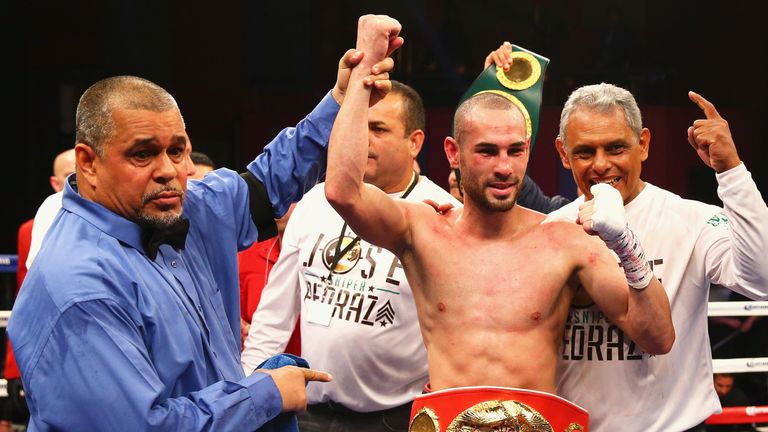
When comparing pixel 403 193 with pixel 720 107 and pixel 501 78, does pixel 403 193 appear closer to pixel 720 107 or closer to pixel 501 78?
pixel 501 78

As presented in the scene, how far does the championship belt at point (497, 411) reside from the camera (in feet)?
6.34

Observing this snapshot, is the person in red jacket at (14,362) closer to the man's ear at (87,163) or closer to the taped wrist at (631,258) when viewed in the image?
the man's ear at (87,163)

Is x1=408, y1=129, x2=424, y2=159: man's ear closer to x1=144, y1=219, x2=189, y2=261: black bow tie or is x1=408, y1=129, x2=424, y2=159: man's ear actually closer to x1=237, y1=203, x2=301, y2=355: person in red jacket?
x1=237, y1=203, x2=301, y2=355: person in red jacket

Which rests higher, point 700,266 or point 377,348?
point 700,266

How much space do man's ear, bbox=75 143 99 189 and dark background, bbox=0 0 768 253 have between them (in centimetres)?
407

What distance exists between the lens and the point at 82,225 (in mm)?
1653

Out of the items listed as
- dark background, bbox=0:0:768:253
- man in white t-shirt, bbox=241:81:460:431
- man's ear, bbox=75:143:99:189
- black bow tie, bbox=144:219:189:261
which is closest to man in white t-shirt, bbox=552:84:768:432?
man in white t-shirt, bbox=241:81:460:431

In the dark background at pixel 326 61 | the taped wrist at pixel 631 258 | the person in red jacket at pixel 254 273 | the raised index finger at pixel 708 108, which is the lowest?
the person in red jacket at pixel 254 273

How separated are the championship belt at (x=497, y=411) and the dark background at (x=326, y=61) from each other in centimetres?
378

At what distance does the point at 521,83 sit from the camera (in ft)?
7.46

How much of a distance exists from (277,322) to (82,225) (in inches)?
50.3

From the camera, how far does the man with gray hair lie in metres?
1.52

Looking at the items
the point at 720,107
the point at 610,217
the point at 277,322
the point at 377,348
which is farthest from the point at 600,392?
the point at 720,107

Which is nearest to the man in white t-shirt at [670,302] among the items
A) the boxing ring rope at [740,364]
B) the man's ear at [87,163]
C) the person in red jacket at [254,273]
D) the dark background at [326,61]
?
the man's ear at [87,163]
